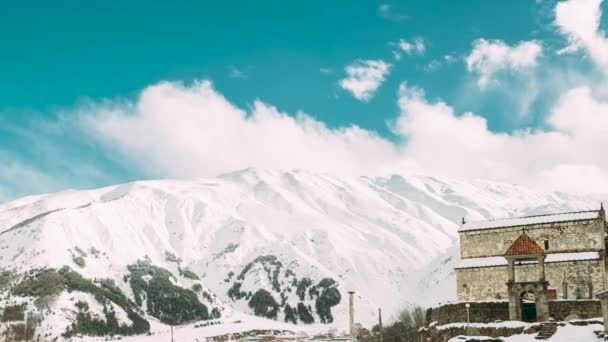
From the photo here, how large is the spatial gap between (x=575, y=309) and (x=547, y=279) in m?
11.9

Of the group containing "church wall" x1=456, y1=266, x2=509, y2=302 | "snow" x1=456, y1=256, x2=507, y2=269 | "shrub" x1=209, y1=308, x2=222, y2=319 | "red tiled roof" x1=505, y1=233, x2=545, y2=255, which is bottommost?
"shrub" x1=209, y1=308, x2=222, y2=319

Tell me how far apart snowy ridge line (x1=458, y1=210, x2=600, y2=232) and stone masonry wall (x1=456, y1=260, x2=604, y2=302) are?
521cm

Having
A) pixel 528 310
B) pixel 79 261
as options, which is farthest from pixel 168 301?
pixel 528 310

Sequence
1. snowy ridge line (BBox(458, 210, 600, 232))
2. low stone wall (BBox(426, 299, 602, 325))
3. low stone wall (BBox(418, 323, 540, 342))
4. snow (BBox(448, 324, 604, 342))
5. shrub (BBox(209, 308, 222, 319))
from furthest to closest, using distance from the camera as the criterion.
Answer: shrub (BBox(209, 308, 222, 319)), snowy ridge line (BBox(458, 210, 600, 232)), low stone wall (BBox(426, 299, 602, 325)), low stone wall (BBox(418, 323, 540, 342)), snow (BBox(448, 324, 604, 342))

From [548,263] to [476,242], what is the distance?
9.18 m

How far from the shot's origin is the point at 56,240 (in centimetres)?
19550

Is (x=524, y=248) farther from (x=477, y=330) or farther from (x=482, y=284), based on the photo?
(x=482, y=284)

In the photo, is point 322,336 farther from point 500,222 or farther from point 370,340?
point 500,222

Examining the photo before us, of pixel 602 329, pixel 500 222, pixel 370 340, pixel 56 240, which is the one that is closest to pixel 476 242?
pixel 500 222

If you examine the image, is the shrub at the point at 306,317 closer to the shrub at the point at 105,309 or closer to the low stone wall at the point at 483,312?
the shrub at the point at 105,309

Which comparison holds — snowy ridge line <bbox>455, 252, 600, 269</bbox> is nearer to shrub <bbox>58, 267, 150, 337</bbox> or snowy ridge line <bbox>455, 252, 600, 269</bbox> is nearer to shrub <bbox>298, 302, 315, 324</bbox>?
shrub <bbox>58, 267, 150, 337</bbox>

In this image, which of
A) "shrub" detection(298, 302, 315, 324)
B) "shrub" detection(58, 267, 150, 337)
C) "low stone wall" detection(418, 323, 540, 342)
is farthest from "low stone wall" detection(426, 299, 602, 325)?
"shrub" detection(298, 302, 315, 324)

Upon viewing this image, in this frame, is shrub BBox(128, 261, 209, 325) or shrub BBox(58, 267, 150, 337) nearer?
shrub BBox(58, 267, 150, 337)

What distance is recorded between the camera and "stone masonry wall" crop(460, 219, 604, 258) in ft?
230
